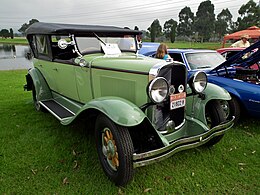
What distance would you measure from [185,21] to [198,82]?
3421 inches

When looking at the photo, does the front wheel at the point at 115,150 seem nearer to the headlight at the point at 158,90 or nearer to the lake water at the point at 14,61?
the headlight at the point at 158,90

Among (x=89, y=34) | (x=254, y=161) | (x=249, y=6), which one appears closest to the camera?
(x=254, y=161)

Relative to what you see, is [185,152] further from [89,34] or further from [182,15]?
[182,15]

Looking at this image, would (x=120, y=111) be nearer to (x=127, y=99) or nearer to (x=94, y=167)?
(x=127, y=99)

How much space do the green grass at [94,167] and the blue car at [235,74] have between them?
482mm

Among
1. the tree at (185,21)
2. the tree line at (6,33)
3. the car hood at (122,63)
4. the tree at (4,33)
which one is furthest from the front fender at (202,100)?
the tree at (185,21)

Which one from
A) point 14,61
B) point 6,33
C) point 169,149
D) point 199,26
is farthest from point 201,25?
point 169,149

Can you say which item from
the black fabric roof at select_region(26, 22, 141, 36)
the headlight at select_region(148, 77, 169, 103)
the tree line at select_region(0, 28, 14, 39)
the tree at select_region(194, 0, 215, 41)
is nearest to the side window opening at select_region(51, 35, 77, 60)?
the black fabric roof at select_region(26, 22, 141, 36)

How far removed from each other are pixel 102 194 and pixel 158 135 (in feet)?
2.95

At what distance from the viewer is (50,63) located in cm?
439

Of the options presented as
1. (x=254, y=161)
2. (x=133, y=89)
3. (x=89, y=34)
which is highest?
(x=89, y=34)

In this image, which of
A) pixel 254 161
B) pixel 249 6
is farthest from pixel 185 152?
pixel 249 6

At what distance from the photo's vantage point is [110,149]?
2.55 metres

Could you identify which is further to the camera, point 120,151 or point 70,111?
point 70,111
